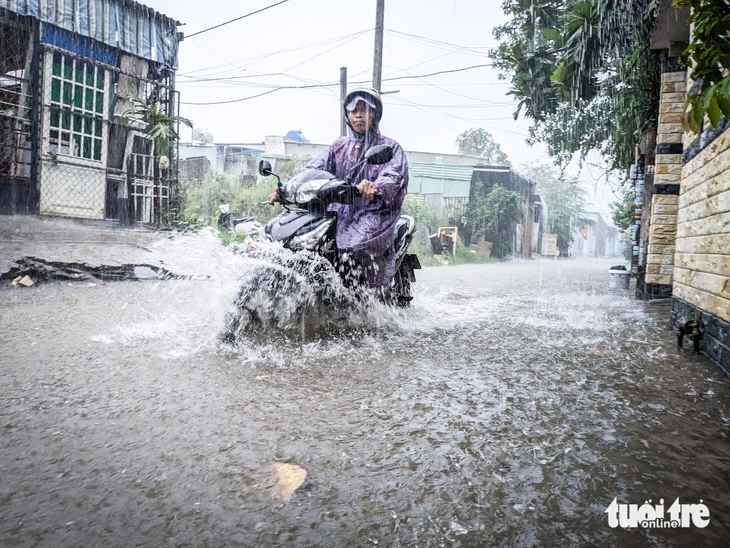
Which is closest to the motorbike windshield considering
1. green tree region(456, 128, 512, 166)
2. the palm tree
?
the palm tree

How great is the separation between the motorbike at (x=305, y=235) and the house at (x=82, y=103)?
151 inches

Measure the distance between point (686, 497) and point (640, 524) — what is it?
0.78 feet

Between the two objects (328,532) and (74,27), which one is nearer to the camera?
(328,532)

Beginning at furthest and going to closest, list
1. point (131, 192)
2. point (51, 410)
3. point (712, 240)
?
point (131, 192)
point (712, 240)
point (51, 410)

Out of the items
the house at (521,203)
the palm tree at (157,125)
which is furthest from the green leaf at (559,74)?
the house at (521,203)

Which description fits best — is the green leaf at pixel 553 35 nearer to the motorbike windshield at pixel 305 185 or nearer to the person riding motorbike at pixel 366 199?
the person riding motorbike at pixel 366 199

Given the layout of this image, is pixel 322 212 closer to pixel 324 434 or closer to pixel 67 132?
pixel 324 434

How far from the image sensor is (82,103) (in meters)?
6.30

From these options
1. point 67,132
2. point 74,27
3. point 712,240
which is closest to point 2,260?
point 67,132

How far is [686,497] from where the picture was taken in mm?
1438

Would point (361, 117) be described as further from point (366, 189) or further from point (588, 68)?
point (588, 68)

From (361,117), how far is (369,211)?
79cm

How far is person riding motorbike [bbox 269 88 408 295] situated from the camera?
348 cm

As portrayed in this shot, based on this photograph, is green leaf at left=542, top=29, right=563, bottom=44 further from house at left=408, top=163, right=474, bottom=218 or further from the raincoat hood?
house at left=408, top=163, right=474, bottom=218
